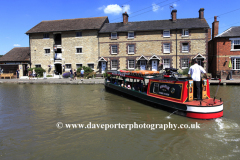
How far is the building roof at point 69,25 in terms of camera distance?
28.3m

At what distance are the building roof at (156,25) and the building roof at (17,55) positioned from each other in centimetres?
1432

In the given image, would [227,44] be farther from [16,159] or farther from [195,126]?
[16,159]

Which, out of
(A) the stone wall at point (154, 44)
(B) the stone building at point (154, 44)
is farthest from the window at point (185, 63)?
(A) the stone wall at point (154, 44)

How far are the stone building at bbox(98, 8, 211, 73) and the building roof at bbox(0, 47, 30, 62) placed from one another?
13.6 metres

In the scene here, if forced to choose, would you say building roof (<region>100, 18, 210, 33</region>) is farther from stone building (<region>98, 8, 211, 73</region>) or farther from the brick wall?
the brick wall

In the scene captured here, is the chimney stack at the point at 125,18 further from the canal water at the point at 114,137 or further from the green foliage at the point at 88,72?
the canal water at the point at 114,137

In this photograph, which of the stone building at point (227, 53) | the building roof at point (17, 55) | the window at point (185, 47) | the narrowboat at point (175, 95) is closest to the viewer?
the narrowboat at point (175, 95)

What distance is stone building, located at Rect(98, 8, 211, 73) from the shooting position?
2519 centimetres

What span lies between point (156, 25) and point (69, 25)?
1360cm

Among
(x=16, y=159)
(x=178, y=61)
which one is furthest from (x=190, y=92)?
(x=178, y=61)

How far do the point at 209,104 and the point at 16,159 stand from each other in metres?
7.21

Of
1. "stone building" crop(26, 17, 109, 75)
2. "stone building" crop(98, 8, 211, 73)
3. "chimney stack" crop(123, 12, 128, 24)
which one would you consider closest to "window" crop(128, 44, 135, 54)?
"stone building" crop(98, 8, 211, 73)

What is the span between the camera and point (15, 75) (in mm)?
30219

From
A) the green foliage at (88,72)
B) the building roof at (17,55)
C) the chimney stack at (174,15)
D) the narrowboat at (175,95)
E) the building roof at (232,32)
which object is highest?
the chimney stack at (174,15)
